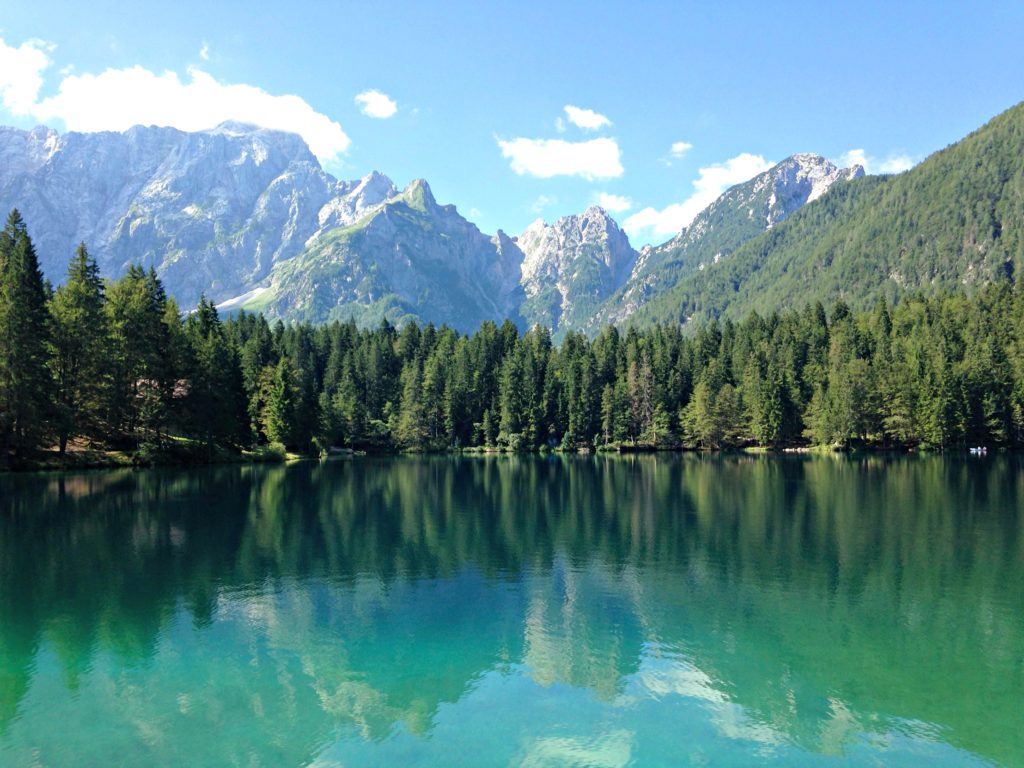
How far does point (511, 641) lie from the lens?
19250mm

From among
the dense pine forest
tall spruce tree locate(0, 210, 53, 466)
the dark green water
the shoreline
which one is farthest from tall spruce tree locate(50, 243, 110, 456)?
the dark green water

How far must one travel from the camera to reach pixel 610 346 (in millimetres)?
161500

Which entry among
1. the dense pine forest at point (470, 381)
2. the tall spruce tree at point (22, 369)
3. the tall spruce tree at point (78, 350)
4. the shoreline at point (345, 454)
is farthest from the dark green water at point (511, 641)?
the dense pine forest at point (470, 381)

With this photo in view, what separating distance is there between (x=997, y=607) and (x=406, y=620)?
18620 millimetres

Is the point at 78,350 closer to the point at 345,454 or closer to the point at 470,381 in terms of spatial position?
the point at 345,454

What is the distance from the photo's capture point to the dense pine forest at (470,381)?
72312mm

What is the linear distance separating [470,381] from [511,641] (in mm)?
134045

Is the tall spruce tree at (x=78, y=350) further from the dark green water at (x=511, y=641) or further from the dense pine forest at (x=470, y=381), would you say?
the dark green water at (x=511, y=641)

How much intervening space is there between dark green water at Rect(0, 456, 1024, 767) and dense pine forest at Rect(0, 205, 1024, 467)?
125ft

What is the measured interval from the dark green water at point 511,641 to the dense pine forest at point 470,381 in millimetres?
38100

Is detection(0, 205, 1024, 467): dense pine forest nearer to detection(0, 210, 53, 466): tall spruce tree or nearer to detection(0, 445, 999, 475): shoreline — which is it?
detection(0, 210, 53, 466): tall spruce tree

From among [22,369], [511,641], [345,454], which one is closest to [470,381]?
[345,454]

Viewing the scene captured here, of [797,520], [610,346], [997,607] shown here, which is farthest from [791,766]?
[610,346]

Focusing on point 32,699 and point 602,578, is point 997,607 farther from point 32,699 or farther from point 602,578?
point 32,699
